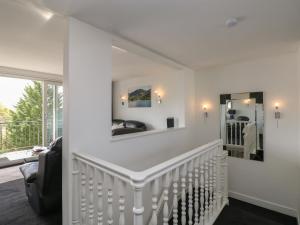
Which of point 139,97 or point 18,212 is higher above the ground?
point 139,97

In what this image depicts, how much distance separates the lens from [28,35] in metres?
2.34

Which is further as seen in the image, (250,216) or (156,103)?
(156,103)

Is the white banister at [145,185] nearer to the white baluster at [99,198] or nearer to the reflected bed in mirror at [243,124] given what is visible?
the white baluster at [99,198]

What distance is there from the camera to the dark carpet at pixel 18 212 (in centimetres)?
226

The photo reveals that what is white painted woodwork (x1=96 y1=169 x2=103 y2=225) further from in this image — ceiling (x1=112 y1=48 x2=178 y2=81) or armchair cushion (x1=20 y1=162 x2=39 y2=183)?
ceiling (x1=112 y1=48 x2=178 y2=81)

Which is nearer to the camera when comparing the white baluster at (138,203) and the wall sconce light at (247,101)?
the white baluster at (138,203)

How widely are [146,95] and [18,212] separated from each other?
147 inches

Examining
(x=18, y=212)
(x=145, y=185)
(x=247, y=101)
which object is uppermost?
(x=247, y=101)

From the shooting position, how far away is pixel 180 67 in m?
3.63

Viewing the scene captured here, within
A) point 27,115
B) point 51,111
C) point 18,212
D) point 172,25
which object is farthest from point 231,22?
point 27,115

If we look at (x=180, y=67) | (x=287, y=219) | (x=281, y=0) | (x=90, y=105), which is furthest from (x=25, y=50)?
(x=287, y=219)

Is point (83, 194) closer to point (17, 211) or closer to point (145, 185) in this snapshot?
point (145, 185)

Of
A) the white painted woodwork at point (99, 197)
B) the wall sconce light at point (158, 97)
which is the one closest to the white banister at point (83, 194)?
the white painted woodwork at point (99, 197)

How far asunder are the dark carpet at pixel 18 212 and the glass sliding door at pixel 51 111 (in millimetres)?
2177
